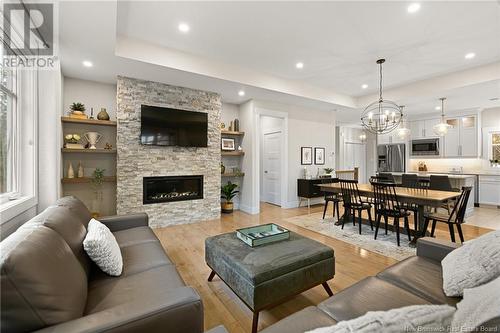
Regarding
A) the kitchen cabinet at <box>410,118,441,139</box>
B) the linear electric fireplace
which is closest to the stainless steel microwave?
the kitchen cabinet at <box>410,118,441,139</box>

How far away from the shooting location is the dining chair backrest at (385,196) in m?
3.58

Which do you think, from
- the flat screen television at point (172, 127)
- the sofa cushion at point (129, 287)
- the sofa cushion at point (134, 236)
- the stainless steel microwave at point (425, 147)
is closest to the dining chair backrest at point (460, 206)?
the sofa cushion at point (129, 287)

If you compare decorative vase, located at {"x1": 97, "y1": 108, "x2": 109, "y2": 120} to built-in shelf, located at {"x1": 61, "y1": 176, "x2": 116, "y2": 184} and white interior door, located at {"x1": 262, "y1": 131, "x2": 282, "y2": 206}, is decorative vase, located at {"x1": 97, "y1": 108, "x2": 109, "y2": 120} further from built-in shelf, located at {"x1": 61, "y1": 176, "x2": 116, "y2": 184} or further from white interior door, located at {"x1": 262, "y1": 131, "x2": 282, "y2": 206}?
white interior door, located at {"x1": 262, "y1": 131, "x2": 282, "y2": 206}

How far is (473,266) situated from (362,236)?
8.44 ft

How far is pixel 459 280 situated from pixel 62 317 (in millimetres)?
2067

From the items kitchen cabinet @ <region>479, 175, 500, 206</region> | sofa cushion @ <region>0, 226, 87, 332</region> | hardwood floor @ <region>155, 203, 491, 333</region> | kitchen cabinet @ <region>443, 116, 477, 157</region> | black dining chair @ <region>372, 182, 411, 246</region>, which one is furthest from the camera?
kitchen cabinet @ <region>443, 116, 477, 157</region>

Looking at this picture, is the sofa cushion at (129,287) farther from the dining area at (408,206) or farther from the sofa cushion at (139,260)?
the dining area at (408,206)

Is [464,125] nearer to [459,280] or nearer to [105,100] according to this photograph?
[459,280]

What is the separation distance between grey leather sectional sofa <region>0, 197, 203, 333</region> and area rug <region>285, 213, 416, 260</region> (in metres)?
2.89

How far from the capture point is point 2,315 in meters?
0.83

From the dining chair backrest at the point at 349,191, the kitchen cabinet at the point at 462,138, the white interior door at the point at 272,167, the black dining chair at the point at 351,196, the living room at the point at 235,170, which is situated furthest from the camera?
the kitchen cabinet at the point at 462,138

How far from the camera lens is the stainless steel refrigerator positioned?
26.1 ft

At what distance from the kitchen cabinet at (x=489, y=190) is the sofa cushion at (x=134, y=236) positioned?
8.27m

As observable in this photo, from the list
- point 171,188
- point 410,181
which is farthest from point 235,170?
point 410,181
